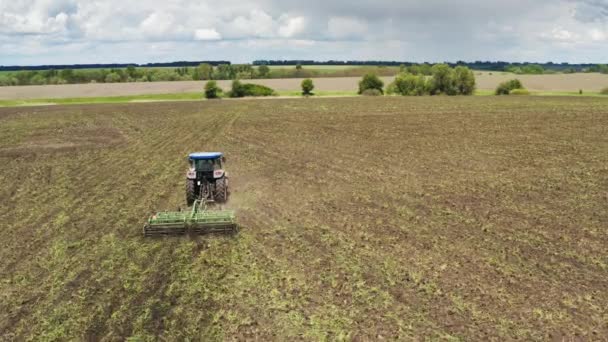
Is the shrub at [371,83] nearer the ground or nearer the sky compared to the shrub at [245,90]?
nearer the sky

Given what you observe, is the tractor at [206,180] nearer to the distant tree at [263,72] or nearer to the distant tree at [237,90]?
the distant tree at [237,90]

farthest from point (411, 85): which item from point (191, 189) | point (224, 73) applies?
point (191, 189)

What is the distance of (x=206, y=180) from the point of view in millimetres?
17078

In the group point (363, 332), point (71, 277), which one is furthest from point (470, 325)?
point (71, 277)

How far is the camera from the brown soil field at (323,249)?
9805 mm

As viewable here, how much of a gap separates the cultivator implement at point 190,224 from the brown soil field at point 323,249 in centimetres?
35

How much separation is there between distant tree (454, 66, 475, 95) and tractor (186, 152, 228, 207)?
273ft

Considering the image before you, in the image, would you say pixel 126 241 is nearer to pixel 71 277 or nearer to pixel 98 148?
pixel 71 277

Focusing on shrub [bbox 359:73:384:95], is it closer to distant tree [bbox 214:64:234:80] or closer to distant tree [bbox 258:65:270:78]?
distant tree [bbox 258:65:270:78]

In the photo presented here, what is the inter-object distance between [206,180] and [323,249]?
18.6 ft

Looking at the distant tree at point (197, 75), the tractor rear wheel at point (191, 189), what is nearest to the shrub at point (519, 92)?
the tractor rear wheel at point (191, 189)

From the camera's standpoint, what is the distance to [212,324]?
381 inches

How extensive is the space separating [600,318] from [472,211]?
23.6 feet

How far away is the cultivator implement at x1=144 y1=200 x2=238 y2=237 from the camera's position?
1455 cm
